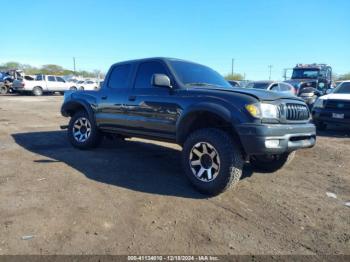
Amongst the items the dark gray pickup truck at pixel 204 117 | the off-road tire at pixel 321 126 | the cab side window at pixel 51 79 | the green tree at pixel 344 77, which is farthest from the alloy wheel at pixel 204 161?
the green tree at pixel 344 77

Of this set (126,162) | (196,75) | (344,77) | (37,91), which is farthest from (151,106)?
(344,77)

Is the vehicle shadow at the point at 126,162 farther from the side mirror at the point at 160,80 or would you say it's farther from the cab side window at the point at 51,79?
the cab side window at the point at 51,79

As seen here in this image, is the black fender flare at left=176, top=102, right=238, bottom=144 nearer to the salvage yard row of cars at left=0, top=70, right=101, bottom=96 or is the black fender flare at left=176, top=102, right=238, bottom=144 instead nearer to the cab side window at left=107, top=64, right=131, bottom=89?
the cab side window at left=107, top=64, right=131, bottom=89

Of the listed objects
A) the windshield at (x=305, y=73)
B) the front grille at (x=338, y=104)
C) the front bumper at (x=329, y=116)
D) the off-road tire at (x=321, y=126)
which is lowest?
the off-road tire at (x=321, y=126)

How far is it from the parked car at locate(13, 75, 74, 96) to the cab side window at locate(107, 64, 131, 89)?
2474 cm

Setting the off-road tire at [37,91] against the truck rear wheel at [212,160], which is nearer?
the truck rear wheel at [212,160]

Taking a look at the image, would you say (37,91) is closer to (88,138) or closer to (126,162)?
(88,138)

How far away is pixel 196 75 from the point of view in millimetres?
5449

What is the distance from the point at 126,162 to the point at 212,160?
208 cm

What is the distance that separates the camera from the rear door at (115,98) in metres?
6.00

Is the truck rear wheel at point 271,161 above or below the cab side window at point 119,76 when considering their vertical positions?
below

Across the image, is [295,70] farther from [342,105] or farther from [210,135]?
[210,135]

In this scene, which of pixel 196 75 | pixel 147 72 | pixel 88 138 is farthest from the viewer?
pixel 88 138

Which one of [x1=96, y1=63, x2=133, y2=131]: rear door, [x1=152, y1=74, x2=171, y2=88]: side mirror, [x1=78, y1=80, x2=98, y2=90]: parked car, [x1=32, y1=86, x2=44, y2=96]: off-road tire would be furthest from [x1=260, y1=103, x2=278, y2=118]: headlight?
[x1=78, y1=80, x2=98, y2=90]: parked car
